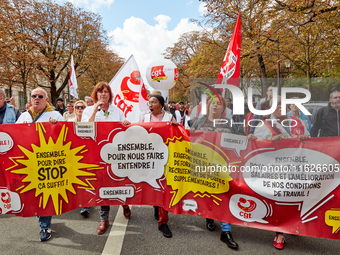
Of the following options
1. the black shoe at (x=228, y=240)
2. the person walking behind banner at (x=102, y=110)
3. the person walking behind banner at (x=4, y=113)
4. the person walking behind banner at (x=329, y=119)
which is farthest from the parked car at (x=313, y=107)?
the person walking behind banner at (x=4, y=113)

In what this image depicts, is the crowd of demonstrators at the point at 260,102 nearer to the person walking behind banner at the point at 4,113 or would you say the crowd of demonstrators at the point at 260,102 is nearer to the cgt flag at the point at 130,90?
the cgt flag at the point at 130,90

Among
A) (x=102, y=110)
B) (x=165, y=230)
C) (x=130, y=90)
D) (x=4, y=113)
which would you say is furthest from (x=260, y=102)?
(x=4, y=113)

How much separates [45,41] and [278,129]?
24964mm

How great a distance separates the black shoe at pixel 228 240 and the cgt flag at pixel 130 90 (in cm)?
347

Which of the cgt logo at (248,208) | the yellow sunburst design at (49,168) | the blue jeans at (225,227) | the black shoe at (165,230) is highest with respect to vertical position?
the yellow sunburst design at (49,168)

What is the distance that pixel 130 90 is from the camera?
5.70 m

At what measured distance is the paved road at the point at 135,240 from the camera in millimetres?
2834

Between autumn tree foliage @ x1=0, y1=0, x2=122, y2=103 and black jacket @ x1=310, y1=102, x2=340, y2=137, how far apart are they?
18.7m

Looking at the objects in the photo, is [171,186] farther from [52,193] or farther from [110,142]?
[52,193]

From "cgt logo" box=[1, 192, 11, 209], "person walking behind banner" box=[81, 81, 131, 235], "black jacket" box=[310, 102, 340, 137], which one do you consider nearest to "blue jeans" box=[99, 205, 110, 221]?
"person walking behind banner" box=[81, 81, 131, 235]

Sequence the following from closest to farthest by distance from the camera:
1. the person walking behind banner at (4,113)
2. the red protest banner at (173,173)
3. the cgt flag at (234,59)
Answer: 1. the red protest banner at (173,173)
2. the cgt flag at (234,59)
3. the person walking behind banner at (4,113)

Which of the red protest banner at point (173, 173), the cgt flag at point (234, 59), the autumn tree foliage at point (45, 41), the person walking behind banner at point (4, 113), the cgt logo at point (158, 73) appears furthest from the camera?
the autumn tree foliage at point (45, 41)

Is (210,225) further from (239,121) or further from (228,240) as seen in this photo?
(239,121)

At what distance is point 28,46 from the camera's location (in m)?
19.2
